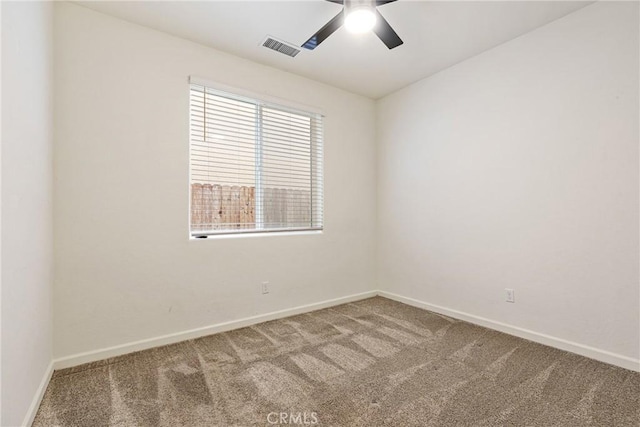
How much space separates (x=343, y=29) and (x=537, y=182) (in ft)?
6.75

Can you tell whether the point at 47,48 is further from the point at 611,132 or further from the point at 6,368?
the point at 611,132

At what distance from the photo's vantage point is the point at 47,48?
6.28 feet

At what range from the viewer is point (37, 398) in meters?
1.61

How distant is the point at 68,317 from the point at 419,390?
243 cm

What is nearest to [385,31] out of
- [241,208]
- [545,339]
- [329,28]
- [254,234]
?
[329,28]

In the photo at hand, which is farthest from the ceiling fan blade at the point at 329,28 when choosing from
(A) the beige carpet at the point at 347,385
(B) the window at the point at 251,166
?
(A) the beige carpet at the point at 347,385

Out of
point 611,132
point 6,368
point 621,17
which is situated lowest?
point 6,368

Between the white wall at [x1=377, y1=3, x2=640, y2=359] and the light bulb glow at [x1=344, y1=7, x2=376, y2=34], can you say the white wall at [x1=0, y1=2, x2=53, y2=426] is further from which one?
the white wall at [x1=377, y1=3, x2=640, y2=359]

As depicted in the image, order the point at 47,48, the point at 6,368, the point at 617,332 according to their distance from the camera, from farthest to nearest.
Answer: the point at 617,332 → the point at 47,48 → the point at 6,368

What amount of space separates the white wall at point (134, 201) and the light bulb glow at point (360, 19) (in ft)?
4.39

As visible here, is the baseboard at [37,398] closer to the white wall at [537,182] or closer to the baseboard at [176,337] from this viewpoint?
the baseboard at [176,337]

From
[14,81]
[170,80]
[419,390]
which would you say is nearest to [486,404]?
[419,390]

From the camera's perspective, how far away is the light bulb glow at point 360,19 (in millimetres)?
1850

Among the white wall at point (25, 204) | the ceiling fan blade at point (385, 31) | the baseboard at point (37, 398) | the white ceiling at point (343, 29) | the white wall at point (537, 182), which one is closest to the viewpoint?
the white wall at point (25, 204)
